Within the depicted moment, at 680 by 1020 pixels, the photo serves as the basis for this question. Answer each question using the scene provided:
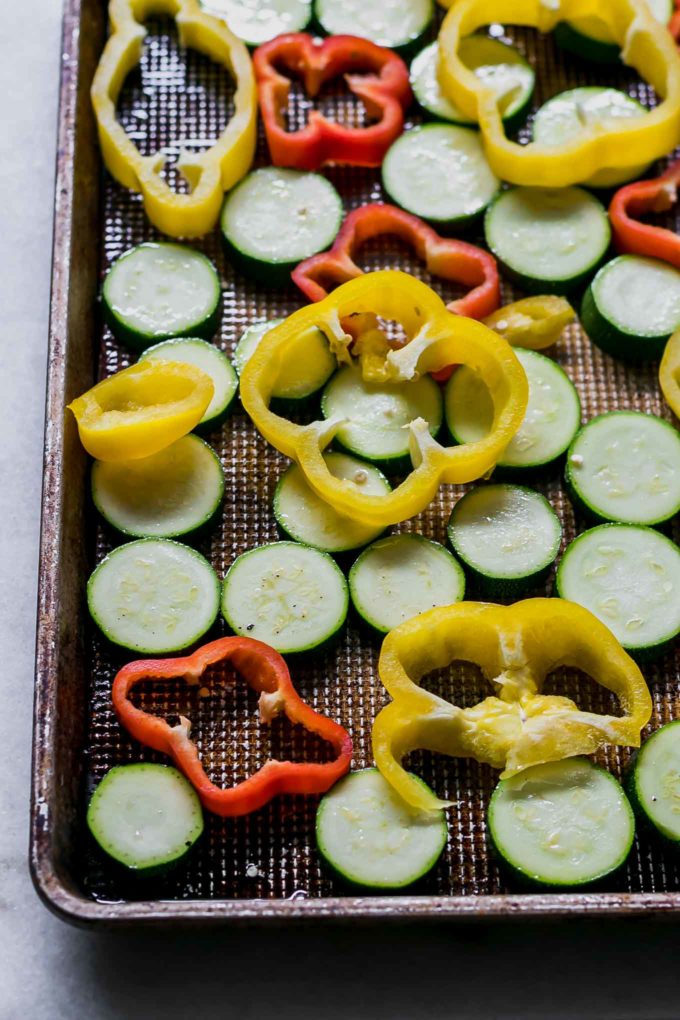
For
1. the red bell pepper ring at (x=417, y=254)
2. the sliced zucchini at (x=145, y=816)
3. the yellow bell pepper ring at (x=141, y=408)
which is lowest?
the sliced zucchini at (x=145, y=816)

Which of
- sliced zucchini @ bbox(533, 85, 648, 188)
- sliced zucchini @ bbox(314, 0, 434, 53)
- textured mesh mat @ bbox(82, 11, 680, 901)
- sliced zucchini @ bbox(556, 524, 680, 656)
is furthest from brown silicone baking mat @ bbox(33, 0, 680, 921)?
sliced zucchini @ bbox(314, 0, 434, 53)

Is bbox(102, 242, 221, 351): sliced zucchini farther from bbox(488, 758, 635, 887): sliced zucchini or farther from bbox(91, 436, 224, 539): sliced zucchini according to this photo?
bbox(488, 758, 635, 887): sliced zucchini

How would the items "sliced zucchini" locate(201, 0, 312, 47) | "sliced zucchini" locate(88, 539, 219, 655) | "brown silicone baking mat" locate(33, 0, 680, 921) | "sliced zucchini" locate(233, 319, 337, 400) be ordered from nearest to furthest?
"brown silicone baking mat" locate(33, 0, 680, 921)
"sliced zucchini" locate(88, 539, 219, 655)
"sliced zucchini" locate(233, 319, 337, 400)
"sliced zucchini" locate(201, 0, 312, 47)

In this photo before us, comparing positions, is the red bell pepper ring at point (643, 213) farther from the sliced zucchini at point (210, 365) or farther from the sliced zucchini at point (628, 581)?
the sliced zucchini at point (210, 365)

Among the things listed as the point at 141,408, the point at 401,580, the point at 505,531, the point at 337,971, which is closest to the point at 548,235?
the point at 505,531

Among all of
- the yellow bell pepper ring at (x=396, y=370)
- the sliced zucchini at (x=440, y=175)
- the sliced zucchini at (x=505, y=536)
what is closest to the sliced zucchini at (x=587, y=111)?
the sliced zucchini at (x=440, y=175)
